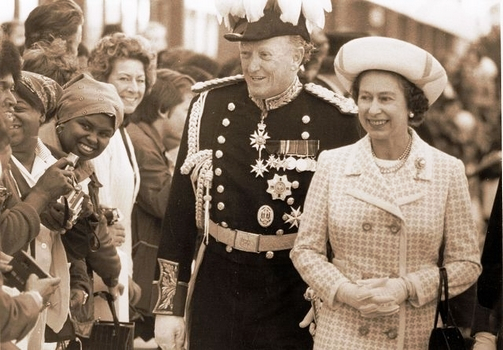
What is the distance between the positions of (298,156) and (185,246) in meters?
0.58

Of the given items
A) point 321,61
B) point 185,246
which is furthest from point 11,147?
point 321,61

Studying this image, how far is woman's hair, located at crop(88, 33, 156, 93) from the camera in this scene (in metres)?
3.54

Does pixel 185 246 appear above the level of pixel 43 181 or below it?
below

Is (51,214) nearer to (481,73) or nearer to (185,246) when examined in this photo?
(185,246)

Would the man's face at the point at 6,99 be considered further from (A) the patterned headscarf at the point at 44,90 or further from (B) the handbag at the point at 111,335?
(B) the handbag at the point at 111,335

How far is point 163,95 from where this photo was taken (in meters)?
3.55

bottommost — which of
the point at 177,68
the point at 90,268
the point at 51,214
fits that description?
the point at 90,268

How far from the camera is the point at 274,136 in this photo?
11.1 feet

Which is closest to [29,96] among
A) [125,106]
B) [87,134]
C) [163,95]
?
[87,134]

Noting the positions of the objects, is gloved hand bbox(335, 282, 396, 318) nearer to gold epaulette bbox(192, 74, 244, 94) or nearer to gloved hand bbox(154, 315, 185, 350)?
gloved hand bbox(154, 315, 185, 350)

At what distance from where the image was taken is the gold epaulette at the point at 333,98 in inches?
134

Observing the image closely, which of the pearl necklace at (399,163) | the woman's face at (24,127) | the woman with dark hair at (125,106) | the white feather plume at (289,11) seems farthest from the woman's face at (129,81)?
the pearl necklace at (399,163)

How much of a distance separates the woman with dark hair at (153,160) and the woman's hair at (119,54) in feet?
0.17

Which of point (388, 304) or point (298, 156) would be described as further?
point (298, 156)
